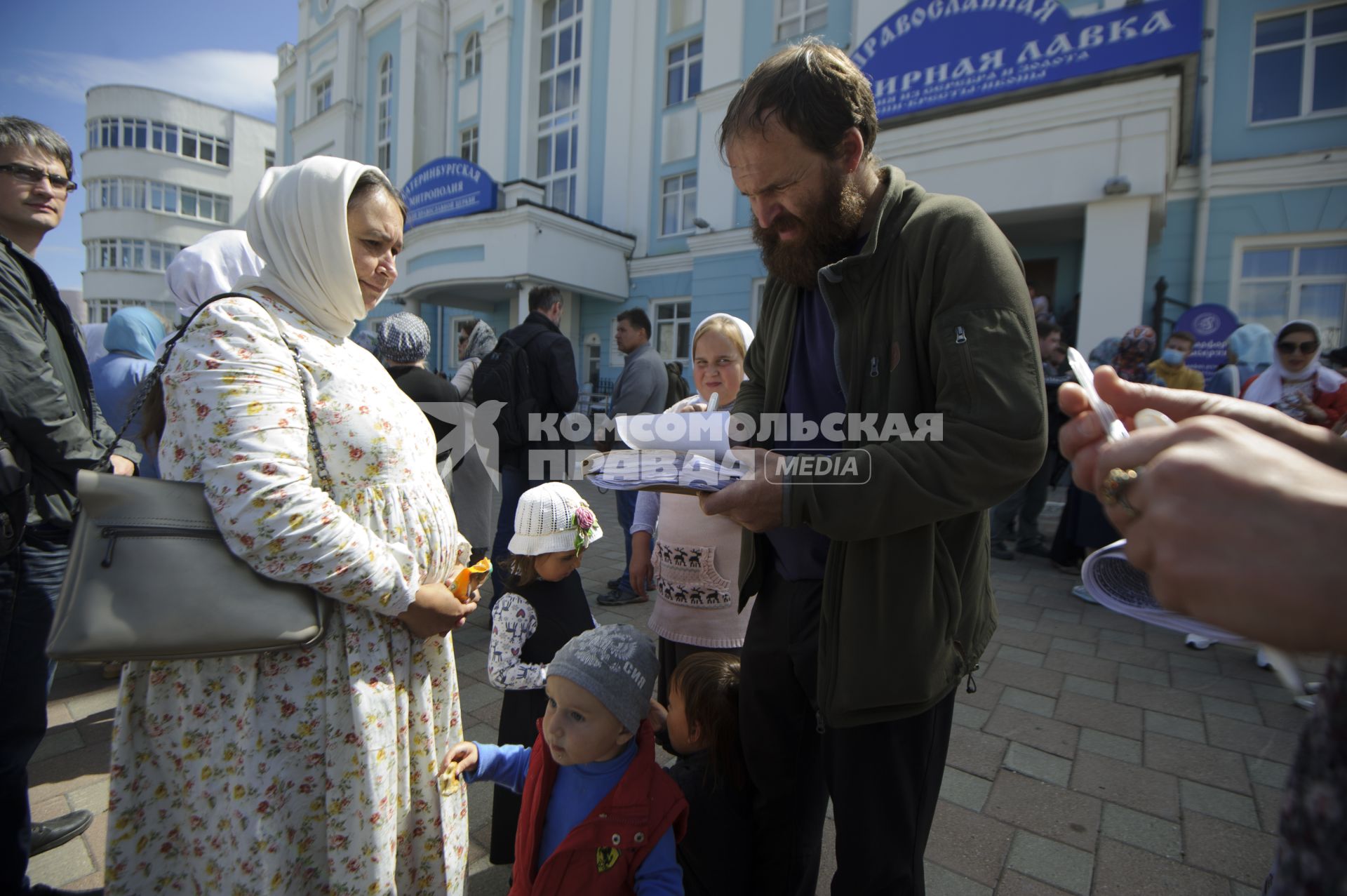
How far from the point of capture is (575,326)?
15836 mm

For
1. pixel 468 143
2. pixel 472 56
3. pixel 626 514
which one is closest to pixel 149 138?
pixel 472 56

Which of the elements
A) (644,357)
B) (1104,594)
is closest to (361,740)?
(1104,594)

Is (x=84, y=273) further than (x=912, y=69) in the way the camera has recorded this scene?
Yes

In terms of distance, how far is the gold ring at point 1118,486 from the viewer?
593 mm

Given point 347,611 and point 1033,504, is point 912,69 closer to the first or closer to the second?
point 1033,504

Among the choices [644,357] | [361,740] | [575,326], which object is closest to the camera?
[361,740]

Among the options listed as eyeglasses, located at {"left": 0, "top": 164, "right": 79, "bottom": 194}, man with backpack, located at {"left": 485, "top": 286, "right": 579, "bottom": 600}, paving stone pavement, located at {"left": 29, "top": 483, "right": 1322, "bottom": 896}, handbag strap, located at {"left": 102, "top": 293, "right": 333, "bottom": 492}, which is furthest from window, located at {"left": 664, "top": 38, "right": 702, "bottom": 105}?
handbag strap, located at {"left": 102, "top": 293, "right": 333, "bottom": 492}

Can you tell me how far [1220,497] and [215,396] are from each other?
1437 millimetres

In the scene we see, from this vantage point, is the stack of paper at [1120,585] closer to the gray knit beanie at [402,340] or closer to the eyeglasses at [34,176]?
the eyeglasses at [34,176]

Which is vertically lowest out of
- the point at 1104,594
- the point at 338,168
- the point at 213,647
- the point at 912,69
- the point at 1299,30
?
the point at 213,647

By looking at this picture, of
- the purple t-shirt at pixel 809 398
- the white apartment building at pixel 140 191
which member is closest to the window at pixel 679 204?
the purple t-shirt at pixel 809 398

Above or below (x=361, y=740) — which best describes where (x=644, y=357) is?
above

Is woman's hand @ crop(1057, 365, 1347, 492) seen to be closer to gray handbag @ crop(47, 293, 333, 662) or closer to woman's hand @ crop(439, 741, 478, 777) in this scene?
gray handbag @ crop(47, 293, 333, 662)

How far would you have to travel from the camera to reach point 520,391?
424 centimetres
